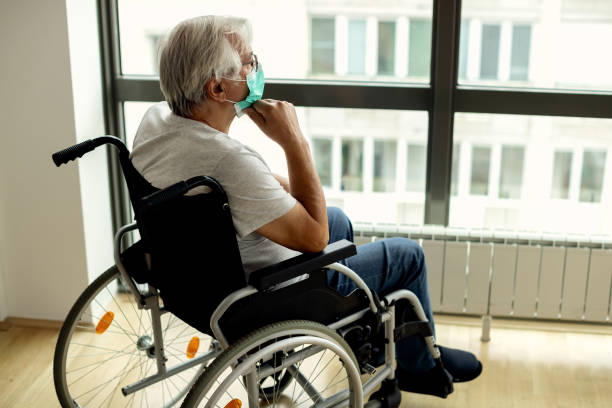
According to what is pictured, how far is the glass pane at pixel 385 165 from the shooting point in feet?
8.68

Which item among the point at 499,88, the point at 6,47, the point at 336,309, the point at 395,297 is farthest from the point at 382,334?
the point at 6,47

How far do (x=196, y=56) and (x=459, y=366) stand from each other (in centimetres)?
124

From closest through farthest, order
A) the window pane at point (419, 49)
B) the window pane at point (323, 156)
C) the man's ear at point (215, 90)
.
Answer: the man's ear at point (215, 90) < the window pane at point (419, 49) < the window pane at point (323, 156)

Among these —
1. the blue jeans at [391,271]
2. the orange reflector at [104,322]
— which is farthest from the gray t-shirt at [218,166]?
the orange reflector at [104,322]

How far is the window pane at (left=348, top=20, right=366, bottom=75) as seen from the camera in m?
2.48

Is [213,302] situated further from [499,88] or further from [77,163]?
[499,88]

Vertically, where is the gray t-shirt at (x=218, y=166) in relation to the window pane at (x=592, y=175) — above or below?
above

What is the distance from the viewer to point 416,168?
2650mm

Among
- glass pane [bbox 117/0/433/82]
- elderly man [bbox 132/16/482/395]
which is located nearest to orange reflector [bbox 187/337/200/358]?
elderly man [bbox 132/16/482/395]

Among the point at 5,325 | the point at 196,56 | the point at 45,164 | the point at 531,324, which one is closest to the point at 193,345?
the point at 196,56

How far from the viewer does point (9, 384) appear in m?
2.29

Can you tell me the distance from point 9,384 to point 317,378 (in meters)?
1.02

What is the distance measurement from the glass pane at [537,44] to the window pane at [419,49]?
12 cm

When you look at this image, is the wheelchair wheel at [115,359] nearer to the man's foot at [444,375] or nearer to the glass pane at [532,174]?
the man's foot at [444,375]
